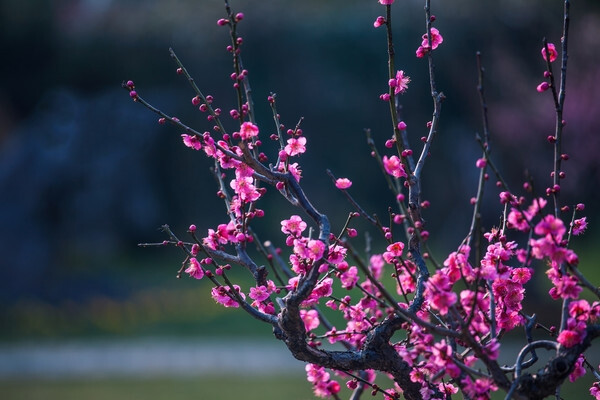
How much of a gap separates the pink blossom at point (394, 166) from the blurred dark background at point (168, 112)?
9.87 metres

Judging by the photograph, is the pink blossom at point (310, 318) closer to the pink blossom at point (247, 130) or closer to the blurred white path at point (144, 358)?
the pink blossom at point (247, 130)

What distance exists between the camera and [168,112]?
14195 mm

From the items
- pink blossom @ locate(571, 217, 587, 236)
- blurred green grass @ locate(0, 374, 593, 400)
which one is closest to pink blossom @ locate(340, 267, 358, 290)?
pink blossom @ locate(571, 217, 587, 236)

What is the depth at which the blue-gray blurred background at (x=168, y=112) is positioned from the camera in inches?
502

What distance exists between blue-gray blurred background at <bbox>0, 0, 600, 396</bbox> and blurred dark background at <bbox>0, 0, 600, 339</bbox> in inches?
1.2

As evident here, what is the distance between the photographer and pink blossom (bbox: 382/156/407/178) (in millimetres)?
2210

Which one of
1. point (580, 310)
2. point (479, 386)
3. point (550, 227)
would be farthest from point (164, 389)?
point (550, 227)

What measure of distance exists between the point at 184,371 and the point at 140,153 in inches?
286

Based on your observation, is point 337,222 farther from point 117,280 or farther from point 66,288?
point 66,288

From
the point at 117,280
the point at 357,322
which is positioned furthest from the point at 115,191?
the point at 357,322

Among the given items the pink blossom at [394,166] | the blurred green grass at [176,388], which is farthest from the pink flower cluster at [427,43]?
the blurred green grass at [176,388]

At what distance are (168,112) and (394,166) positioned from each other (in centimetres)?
1241

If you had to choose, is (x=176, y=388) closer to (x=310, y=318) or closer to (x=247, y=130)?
(x=310, y=318)

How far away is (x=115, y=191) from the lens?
14539 mm
